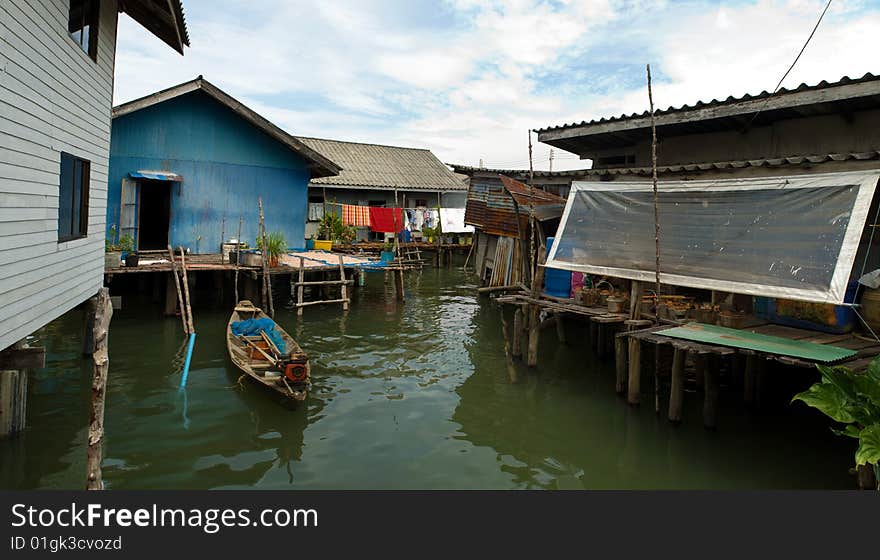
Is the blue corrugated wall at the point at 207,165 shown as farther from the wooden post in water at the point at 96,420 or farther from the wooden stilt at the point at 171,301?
the wooden post in water at the point at 96,420

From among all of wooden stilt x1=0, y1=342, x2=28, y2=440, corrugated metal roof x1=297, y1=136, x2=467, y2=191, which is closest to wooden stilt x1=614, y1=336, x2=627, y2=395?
wooden stilt x1=0, y1=342, x2=28, y2=440

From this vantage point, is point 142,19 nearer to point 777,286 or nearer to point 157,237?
point 157,237

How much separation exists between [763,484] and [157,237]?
20730mm

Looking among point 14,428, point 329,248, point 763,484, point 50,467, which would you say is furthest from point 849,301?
point 329,248

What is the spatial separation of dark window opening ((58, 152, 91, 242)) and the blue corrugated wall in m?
8.15

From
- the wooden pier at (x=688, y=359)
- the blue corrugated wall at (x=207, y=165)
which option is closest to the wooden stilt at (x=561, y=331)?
the wooden pier at (x=688, y=359)

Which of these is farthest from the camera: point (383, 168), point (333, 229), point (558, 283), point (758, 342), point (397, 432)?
point (383, 168)

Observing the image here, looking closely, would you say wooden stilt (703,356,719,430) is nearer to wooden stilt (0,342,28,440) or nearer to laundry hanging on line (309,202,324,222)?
wooden stilt (0,342,28,440)

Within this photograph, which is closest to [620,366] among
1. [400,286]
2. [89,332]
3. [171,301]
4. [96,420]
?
[96,420]

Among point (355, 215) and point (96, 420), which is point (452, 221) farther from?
point (96, 420)

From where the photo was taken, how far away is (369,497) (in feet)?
18.4

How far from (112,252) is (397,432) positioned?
32.8 feet

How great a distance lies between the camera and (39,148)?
730cm

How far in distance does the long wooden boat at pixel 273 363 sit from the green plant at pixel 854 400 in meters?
6.38
